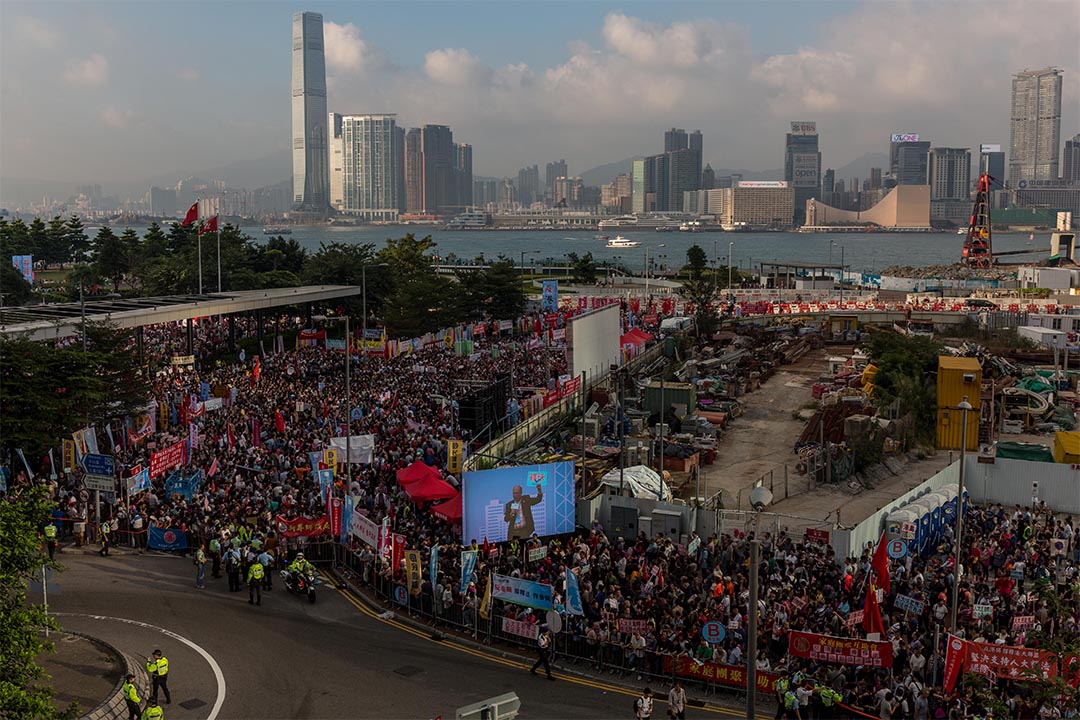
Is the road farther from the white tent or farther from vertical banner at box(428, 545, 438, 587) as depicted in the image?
the white tent

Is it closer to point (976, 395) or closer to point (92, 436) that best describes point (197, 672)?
point (92, 436)

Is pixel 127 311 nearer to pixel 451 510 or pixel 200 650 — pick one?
pixel 451 510

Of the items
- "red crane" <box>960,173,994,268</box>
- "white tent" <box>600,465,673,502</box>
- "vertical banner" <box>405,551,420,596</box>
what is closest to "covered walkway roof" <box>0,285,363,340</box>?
"vertical banner" <box>405,551,420,596</box>

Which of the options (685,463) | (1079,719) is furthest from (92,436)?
(1079,719)

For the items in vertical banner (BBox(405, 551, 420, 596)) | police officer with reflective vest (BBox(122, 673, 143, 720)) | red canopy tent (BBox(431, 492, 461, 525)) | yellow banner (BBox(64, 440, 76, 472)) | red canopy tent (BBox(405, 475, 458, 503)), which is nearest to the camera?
police officer with reflective vest (BBox(122, 673, 143, 720))

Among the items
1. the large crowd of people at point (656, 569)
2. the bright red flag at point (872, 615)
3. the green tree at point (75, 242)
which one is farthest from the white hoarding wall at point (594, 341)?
the green tree at point (75, 242)

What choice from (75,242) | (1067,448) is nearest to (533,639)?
(1067,448)
